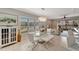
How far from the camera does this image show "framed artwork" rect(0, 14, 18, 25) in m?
1.74

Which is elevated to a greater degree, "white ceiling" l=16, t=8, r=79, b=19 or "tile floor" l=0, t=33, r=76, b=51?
"white ceiling" l=16, t=8, r=79, b=19

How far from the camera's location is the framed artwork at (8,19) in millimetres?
1744

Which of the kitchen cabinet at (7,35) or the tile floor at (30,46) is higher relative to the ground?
the kitchen cabinet at (7,35)

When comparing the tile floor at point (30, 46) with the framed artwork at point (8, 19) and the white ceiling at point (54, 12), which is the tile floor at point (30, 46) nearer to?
the framed artwork at point (8, 19)

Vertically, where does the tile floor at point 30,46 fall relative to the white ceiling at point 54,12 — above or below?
below

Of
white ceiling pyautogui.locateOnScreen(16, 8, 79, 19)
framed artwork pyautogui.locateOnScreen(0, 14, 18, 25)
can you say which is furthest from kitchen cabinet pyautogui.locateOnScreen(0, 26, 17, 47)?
white ceiling pyautogui.locateOnScreen(16, 8, 79, 19)

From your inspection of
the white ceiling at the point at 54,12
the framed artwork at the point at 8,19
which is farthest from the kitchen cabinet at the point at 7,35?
the white ceiling at the point at 54,12

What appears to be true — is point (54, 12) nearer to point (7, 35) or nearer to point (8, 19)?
point (8, 19)

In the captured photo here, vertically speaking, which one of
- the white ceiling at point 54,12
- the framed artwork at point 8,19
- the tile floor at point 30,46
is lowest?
the tile floor at point 30,46

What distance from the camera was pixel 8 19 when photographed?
1766mm

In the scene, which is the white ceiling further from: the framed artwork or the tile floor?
the tile floor

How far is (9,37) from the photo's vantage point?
1.81 metres

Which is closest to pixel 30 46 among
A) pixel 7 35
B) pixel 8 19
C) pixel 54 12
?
pixel 7 35

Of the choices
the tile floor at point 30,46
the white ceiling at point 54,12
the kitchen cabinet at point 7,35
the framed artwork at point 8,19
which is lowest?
the tile floor at point 30,46
